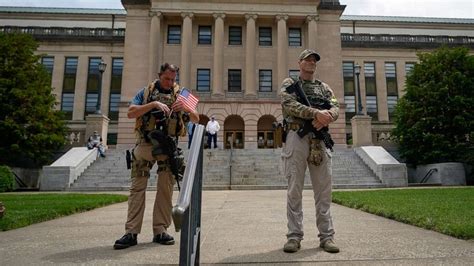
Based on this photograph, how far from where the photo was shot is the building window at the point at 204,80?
38062mm

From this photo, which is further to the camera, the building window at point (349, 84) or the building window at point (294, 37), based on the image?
the building window at point (349, 84)

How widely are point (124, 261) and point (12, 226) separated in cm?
332

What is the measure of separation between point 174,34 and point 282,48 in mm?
11078

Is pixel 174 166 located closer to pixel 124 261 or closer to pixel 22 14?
pixel 124 261

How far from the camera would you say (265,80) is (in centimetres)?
3853

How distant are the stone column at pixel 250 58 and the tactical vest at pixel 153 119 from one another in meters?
32.0

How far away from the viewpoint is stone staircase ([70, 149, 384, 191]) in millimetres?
18391

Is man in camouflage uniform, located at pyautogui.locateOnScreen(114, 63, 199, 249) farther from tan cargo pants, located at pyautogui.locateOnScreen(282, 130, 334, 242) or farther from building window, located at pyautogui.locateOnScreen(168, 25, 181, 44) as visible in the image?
building window, located at pyautogui.locateOnScreen(168, 25, 181, 44)

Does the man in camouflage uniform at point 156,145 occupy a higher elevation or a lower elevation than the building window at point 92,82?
lower

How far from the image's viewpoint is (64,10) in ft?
201

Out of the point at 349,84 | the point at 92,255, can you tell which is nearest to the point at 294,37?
the point at 349,84

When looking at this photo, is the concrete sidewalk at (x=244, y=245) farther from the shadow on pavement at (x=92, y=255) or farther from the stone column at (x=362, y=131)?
the stone column at (x=362, y=131)

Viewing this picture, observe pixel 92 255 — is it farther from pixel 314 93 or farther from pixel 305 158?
pixel 314 93

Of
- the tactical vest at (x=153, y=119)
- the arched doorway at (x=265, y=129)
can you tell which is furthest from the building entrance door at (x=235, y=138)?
the tactical vest at (x=153, y=119)
